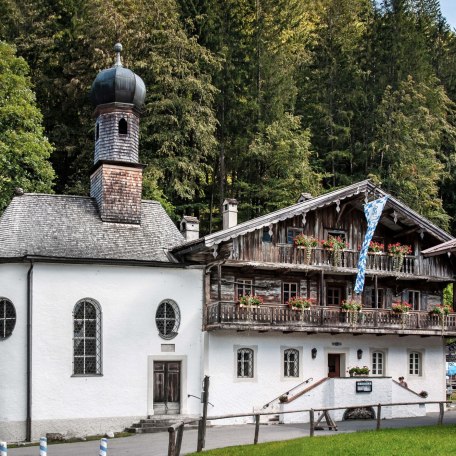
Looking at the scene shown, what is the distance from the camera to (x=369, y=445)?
19.5 meters

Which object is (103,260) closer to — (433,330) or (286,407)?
(286,407)

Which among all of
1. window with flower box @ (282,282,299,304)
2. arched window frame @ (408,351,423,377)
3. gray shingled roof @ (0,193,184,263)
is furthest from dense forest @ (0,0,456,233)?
arched window frame @ (408,351,423,377)

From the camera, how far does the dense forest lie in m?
44.8

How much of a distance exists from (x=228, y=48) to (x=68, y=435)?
2690cm

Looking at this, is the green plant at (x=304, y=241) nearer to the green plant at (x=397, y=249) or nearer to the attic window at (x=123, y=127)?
the green plant at (x=397, y=249)

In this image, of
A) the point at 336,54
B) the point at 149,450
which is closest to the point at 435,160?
the point at 336,54

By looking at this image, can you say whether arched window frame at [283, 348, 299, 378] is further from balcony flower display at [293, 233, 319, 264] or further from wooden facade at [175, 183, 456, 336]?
balcony flower display at [293, 233, 319, 264]

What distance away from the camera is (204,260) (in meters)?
30.8

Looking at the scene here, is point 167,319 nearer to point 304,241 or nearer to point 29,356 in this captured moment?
point 29,356

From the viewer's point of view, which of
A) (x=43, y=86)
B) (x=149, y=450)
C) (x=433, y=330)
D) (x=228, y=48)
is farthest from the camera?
(x=228, y=48)

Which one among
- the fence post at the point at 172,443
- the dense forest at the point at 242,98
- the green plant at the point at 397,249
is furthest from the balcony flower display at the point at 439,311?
the fence post at the point at 172,443

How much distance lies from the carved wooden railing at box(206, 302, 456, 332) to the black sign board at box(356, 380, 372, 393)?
188cm

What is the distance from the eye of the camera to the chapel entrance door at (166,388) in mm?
29641

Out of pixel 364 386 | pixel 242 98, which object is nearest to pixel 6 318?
pixel 364 386
